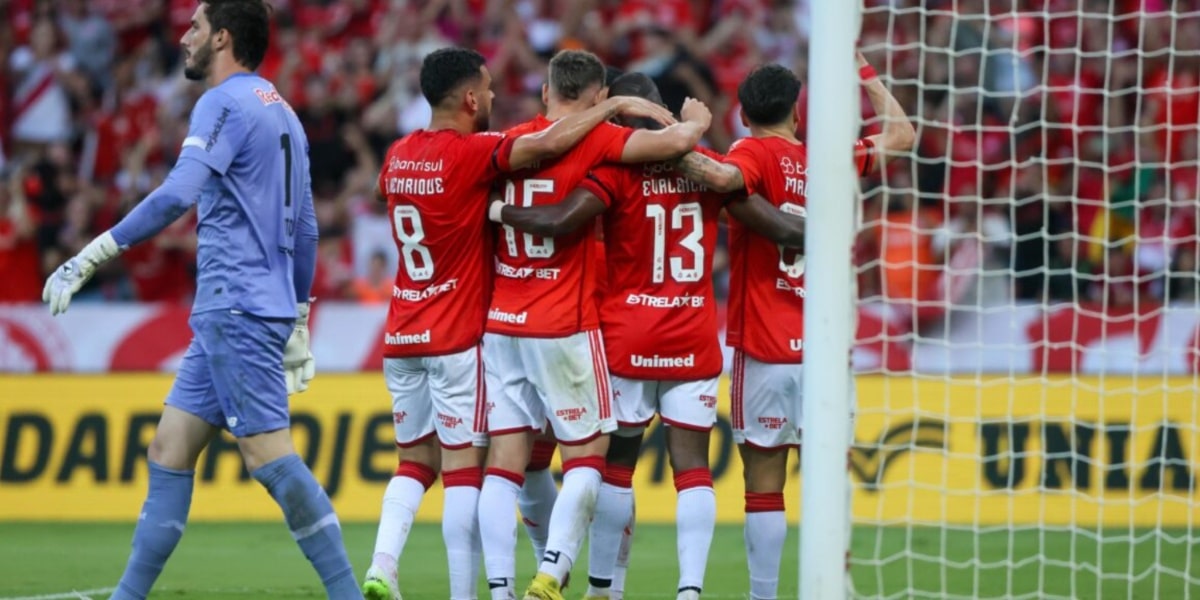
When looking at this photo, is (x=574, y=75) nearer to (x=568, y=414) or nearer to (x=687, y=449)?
(x=568, y=414)

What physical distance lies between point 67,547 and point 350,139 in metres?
6.27

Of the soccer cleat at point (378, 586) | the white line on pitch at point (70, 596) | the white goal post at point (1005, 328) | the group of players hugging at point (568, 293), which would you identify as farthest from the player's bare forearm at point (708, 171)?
the white line on pitch at point (70, 596)

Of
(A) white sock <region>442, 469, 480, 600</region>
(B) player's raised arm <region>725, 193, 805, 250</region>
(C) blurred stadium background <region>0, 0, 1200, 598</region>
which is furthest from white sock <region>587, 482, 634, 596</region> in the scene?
(B) player's raised arm <region>725, 193, 805, 250</region>

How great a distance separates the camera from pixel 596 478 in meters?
7.10

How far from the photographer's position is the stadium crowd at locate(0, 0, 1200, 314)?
14.3 m

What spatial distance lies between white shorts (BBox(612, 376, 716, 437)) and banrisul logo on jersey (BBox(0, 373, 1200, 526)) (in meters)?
4.75

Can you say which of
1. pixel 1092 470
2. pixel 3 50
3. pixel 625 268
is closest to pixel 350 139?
pixel 3 50

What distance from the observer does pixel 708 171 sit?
7.10m

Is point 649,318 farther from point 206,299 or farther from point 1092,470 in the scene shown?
point 1092,470

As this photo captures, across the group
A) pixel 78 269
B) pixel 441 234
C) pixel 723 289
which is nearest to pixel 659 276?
pixel 441 234

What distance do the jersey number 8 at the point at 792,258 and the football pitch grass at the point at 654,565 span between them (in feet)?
4.13

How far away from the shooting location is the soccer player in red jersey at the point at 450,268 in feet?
23.7

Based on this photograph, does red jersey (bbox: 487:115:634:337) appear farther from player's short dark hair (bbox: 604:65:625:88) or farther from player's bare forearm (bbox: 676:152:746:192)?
player's short dark hair (bbox: 604:65:625:88)

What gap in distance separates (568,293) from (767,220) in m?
0.91
